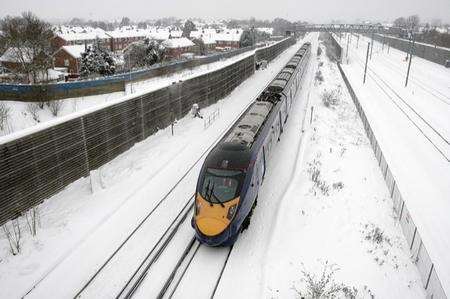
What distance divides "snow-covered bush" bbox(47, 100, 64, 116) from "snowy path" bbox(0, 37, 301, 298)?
1487 centimetres

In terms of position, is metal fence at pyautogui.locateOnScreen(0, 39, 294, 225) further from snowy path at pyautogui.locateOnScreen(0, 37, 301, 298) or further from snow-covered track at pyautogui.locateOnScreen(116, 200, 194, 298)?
snow-covered track at pyautogui.locateOnScreen(116, 200, 194, 298)

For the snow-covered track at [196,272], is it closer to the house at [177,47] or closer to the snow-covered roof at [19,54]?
the snow-covered roof at [19,54]

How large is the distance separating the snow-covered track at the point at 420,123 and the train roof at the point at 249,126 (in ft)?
44.9

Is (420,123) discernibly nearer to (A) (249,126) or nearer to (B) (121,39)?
(A) (249,126)

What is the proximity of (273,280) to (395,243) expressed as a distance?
19.0 ft

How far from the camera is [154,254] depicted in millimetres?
11812

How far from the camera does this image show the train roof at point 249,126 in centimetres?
1457

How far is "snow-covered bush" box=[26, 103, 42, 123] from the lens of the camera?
99.0ft

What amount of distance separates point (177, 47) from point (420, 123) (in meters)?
67.0

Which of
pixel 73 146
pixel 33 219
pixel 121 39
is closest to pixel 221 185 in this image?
pixel 33 219

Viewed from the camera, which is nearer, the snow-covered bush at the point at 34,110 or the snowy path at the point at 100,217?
the snowy path at the point at 100,217

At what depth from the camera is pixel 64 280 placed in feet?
34.7

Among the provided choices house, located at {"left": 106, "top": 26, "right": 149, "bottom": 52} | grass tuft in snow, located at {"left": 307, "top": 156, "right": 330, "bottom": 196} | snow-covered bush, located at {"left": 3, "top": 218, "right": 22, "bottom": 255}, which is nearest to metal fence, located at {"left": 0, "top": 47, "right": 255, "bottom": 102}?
snow-covered bush, located at {"left": 3, "top": 218, "right": 22, "bottom": 255}

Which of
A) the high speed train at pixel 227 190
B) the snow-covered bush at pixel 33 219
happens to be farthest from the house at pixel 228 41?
the snow-covered bush at pixel 33 219
